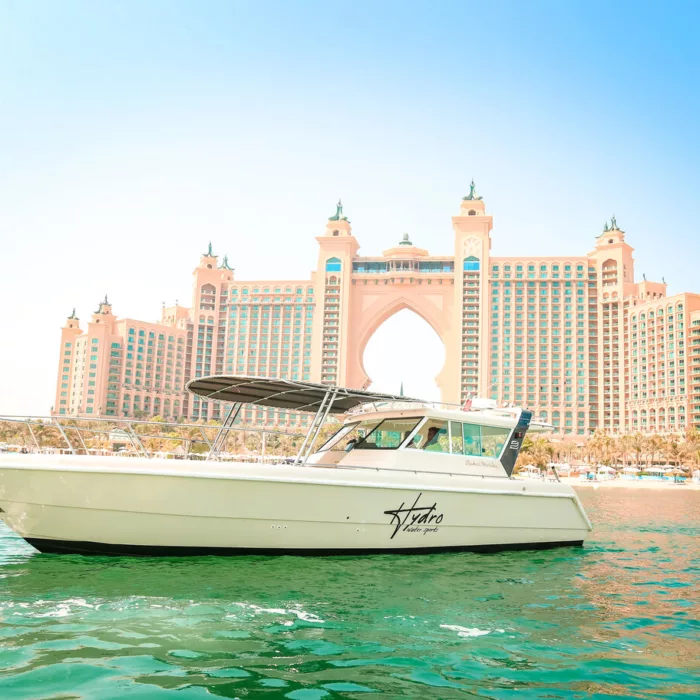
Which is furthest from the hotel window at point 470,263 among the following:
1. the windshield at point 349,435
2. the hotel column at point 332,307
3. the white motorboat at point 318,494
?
the windshield at point 349,435

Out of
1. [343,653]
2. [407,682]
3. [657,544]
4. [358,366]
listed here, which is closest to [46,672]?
[343,653]

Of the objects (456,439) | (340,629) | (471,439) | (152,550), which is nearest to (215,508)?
(152,550)

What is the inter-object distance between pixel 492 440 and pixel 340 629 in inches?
236

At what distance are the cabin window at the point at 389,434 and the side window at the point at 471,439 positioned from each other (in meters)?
0.90

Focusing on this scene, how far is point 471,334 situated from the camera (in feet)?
358

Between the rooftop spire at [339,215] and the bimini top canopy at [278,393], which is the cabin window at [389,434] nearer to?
the bimini top canopy at [278,393]

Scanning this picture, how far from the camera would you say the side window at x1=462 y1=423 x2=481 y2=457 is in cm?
1116

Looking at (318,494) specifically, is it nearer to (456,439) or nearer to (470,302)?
(456,439)

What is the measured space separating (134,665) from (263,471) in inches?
161

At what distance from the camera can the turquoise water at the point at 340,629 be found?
191 inches

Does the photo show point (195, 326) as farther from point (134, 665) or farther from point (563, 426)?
point (134, 665)

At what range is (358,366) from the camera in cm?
11169

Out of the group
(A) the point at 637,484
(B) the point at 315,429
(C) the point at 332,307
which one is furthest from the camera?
(C) the point at 332,307

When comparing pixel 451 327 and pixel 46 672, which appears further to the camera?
pixel 451 327
